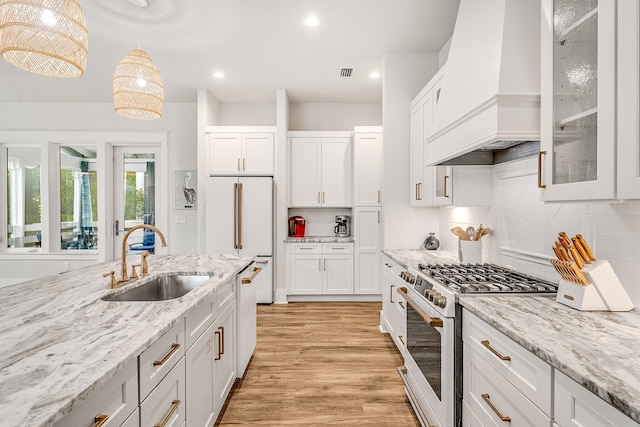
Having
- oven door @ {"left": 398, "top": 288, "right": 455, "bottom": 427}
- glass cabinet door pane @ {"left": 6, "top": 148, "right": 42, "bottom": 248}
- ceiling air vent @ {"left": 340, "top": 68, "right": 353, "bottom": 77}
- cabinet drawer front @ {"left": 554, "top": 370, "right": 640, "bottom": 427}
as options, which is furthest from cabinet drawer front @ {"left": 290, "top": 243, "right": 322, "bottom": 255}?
glass cabinet door pane @ {"left": 6, "top": 148, "right": 42, "bottom": 248}

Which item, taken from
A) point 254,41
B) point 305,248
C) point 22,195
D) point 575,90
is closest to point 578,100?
point 575,90

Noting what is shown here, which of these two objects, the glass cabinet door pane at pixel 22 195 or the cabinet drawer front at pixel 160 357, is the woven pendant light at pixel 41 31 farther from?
the glass cabinet door pane at pixel 22 195

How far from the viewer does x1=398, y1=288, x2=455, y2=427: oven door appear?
63.6 inches

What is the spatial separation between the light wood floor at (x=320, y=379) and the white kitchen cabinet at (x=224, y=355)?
160 mm

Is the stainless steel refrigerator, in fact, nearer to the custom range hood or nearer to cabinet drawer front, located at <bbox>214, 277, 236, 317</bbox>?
cabinet drawer front, located at <bbox>214, 277, 236, 317</bbox>

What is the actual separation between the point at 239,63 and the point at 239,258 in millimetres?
2422

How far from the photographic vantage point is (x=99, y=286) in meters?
1.71

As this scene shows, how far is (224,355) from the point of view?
2.11m

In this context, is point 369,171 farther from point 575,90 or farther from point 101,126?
point 101,126

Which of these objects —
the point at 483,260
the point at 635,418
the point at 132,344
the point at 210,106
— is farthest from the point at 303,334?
the point at 210,106

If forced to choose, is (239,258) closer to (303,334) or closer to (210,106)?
(303,334)

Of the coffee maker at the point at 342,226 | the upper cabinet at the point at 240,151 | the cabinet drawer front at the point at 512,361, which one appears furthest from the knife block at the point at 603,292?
the upper cabinet at the point at 240,151

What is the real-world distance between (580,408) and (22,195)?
280 inches

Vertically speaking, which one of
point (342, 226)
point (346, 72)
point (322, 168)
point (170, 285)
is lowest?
point (170, 285)
